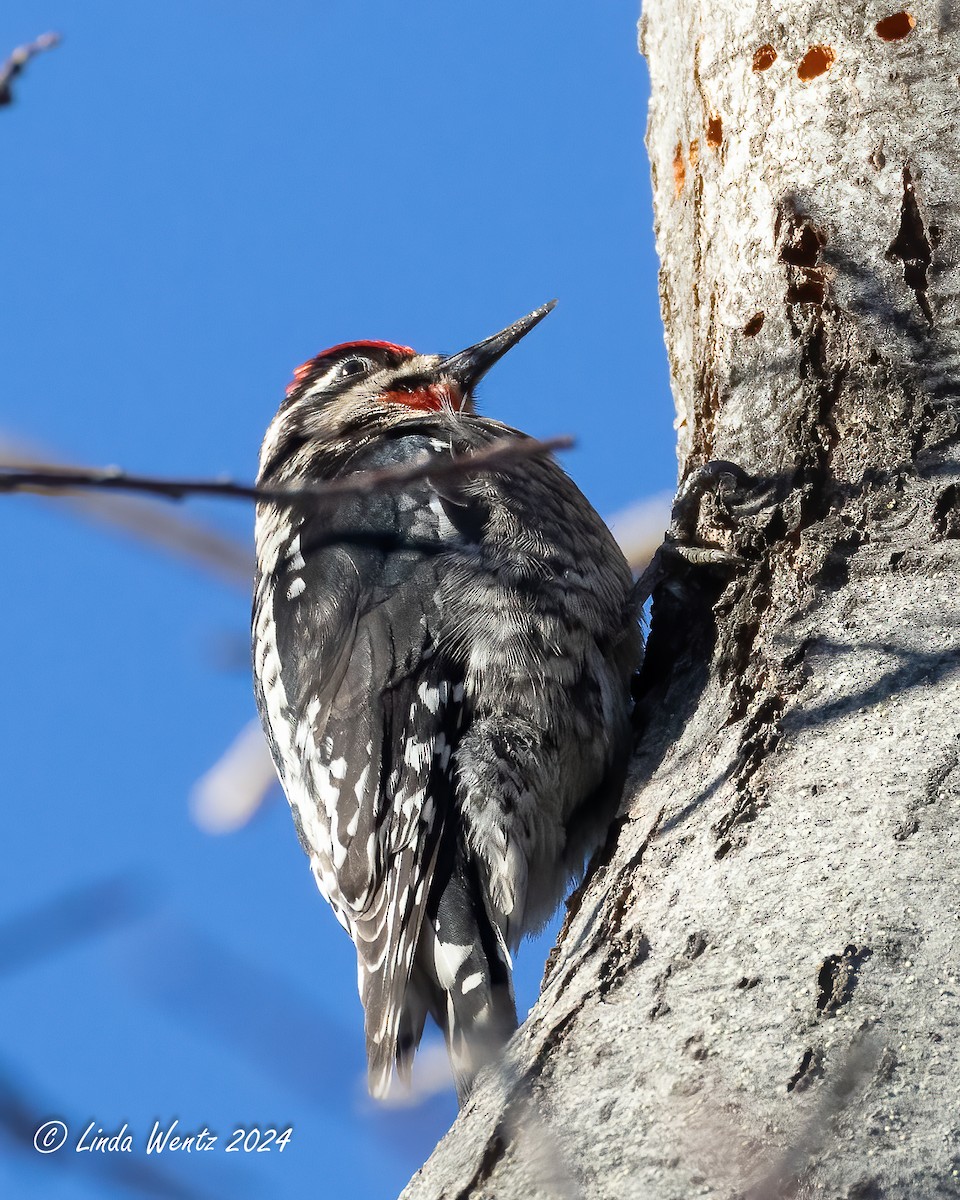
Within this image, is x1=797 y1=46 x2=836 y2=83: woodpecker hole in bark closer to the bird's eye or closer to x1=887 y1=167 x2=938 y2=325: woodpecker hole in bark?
x1=887 y1=167 x2=938 y2=325: woodpecker hole in bark

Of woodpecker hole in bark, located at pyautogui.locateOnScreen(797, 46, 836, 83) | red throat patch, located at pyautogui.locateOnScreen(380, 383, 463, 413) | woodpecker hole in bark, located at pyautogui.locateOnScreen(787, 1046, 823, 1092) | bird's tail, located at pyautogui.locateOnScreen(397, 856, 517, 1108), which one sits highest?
woodpecker hole in bark, located at pyautogui.locateOnScreen(797, 46, 836, 83)

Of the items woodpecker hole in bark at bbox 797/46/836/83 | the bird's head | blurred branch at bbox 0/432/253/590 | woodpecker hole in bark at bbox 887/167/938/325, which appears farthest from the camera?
the bird's head

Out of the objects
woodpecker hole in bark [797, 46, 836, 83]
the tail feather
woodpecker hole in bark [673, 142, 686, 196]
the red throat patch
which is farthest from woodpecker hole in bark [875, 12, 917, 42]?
the tail feather

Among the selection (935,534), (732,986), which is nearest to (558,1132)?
(732,986)

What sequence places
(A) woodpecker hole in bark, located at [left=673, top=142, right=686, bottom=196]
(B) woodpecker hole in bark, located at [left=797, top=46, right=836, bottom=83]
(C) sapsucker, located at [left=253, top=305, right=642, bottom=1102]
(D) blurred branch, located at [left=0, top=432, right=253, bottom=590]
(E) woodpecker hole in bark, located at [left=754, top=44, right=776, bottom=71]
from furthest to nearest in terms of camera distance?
1. (A) woodpecker hole in bark, located at [left=673, top=142, right=686, bottom=196]
2. (E) woodpecker hole in bark, located at [left=754, top=44, right=776, bottom=71]
3. (B) woodpecker hole in bark, located at [left=797, top=46, right=836, bottom=83]
4. (C) sapsucker, located at [left=253, top=305, right=642, bottom=1102]
5. (D) blurred branch, located at [left=0, top=432, right=253, bottom=590]

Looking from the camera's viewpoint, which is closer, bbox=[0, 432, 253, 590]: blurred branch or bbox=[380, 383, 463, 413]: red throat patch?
bbox=[0, 432, 253, 590]: blurred branch

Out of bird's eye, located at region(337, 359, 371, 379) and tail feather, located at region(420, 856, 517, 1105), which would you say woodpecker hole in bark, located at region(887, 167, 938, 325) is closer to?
tail feather, located at region(420, 856, 517, 1105)

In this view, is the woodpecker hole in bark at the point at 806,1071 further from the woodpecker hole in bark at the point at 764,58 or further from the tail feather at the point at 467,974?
the woodpecker hole in bark at the point at 764,58

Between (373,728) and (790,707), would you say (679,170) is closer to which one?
(373,728)

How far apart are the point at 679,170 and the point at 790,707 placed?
182 cm

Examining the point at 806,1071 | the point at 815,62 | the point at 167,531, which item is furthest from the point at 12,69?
the point at 815,62

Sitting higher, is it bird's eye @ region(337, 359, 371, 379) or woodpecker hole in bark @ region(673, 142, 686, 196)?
woodpecker hole in bark @ region(673, 142, 686, 196)

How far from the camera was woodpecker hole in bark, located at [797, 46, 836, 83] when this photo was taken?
3.03 m

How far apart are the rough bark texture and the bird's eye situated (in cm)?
118
